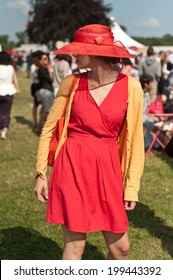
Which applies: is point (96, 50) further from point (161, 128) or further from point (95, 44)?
point (161, 128)

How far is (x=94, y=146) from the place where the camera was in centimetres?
324

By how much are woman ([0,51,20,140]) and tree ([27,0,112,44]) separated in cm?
5124

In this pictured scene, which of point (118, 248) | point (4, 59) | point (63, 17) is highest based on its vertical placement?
point (63, 17)

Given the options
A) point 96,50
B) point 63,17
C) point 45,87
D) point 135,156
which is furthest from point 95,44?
point 63,17

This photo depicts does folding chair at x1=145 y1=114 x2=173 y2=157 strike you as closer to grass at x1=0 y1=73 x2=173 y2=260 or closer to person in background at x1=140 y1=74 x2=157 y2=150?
person in background at x1=140 y1=74 x2=157 y2=150

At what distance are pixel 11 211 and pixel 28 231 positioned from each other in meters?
0.65

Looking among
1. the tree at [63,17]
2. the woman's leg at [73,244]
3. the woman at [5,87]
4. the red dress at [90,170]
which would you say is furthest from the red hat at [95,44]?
the tree at [63,17]

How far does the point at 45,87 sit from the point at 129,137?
340 inches

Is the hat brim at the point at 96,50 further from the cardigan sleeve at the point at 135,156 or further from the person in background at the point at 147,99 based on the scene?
the person in background at the point at 147,99

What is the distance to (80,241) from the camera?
10.8ft

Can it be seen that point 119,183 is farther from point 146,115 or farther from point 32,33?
point 32,33

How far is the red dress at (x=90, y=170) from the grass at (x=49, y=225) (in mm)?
1652

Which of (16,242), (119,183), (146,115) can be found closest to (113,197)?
(119,183)

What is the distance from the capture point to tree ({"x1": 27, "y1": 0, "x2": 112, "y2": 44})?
62500 mm
